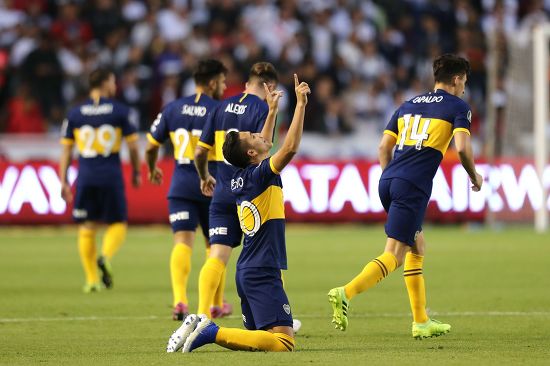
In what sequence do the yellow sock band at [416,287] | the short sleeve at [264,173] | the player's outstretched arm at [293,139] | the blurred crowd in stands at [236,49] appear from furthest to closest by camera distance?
the blurred crowd in stands at [236,49] < the yellow sock band at [416,287] < the short sleeve at [264,173] < the player's outstretched arm at [293,139]

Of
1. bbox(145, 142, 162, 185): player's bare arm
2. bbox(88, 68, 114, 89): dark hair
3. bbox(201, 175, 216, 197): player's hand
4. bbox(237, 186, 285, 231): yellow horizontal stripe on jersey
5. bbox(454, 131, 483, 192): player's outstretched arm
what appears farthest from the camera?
bbox(88, 68, 114, 89): dark hair

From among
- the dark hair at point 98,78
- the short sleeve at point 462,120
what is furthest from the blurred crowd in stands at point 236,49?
the short sleeve at point 462,120

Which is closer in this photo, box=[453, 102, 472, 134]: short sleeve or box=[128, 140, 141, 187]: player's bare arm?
box=[453, 102, 472, 134]: short sleeve

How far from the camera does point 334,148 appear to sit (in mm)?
24219

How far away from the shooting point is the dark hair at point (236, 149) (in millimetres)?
8430

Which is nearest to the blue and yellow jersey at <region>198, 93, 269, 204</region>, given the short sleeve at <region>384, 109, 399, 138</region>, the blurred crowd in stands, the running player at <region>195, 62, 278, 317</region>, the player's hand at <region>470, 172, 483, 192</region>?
the running player at <region>195, 62, 278, 317</region>

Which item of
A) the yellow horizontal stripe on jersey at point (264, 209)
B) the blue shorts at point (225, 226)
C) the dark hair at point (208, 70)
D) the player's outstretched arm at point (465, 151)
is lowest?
the blue shorts at point (225, 226)

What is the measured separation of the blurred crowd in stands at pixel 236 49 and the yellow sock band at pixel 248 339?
15.5m

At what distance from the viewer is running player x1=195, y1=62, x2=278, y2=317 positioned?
33.1 feet

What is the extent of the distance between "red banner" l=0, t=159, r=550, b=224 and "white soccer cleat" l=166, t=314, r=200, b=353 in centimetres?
1380

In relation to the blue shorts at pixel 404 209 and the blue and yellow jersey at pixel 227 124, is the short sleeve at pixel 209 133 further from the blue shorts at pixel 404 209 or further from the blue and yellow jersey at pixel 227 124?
the blue shorts at pixel 404 209

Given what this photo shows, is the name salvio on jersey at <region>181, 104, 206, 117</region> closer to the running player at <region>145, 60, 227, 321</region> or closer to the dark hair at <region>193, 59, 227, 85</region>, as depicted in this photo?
the running player at <region>145, 60, 227, 321</region>

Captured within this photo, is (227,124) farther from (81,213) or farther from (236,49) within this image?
(236,49)

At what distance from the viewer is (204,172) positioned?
10.6 m
